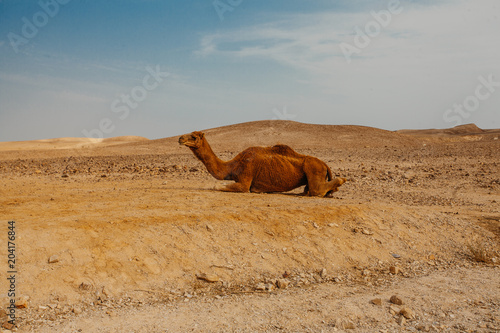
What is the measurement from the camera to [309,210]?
30.9 feet

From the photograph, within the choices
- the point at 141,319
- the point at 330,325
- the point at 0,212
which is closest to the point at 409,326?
the point at 330,325

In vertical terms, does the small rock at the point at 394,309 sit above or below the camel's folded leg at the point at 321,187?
below

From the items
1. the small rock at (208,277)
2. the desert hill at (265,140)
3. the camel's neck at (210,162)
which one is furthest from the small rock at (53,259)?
the desert hill at (265,140)

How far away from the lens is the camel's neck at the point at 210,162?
1150 cm

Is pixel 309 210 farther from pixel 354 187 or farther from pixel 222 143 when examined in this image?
pixel 222 143

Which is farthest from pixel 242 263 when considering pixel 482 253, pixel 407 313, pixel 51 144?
pixel 51 144

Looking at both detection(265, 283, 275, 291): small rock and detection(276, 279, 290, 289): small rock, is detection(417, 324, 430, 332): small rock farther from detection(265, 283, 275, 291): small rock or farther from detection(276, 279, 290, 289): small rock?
detection(265, 283, 275, 291): small rock

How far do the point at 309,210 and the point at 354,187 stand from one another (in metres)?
6.31

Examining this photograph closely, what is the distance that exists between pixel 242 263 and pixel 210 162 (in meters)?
4.46

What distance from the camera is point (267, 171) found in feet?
38.1

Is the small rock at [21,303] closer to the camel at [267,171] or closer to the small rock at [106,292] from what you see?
the small rock at [106,292]

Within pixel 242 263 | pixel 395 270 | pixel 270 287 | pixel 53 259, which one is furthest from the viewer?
pixel 395 270

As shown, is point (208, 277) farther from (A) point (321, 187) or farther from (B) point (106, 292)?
(A) point (321, 187)

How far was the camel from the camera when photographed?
11562mm
